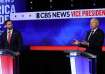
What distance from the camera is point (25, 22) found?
7840 millimetres

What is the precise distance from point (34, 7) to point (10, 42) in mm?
1065

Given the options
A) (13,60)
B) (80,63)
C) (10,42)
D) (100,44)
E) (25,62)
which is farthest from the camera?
(25,62)

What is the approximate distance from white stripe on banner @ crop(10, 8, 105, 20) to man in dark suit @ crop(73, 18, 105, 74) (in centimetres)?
19

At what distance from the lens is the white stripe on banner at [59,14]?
727cm

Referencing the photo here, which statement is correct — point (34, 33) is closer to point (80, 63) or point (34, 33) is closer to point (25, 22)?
point (25, 22)

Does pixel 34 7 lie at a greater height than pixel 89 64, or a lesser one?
greater

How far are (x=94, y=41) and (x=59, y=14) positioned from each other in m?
1.24

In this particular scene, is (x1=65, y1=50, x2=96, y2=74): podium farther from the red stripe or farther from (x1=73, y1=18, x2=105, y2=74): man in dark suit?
the red stripe

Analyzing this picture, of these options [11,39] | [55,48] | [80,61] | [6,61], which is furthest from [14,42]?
[80,61]

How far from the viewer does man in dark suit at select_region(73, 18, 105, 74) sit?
22.4 ft

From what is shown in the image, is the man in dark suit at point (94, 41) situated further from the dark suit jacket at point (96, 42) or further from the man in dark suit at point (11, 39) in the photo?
the man in dark suit at point (11, 39)

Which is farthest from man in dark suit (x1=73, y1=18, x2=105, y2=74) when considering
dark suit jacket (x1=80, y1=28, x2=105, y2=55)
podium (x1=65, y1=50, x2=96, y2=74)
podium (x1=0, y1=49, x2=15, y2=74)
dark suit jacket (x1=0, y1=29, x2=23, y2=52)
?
podium (x1=0, y1=49, x2=15, y2=74)

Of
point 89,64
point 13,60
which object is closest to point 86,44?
point 89,64

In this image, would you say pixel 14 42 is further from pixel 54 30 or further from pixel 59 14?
pixel 59 14
